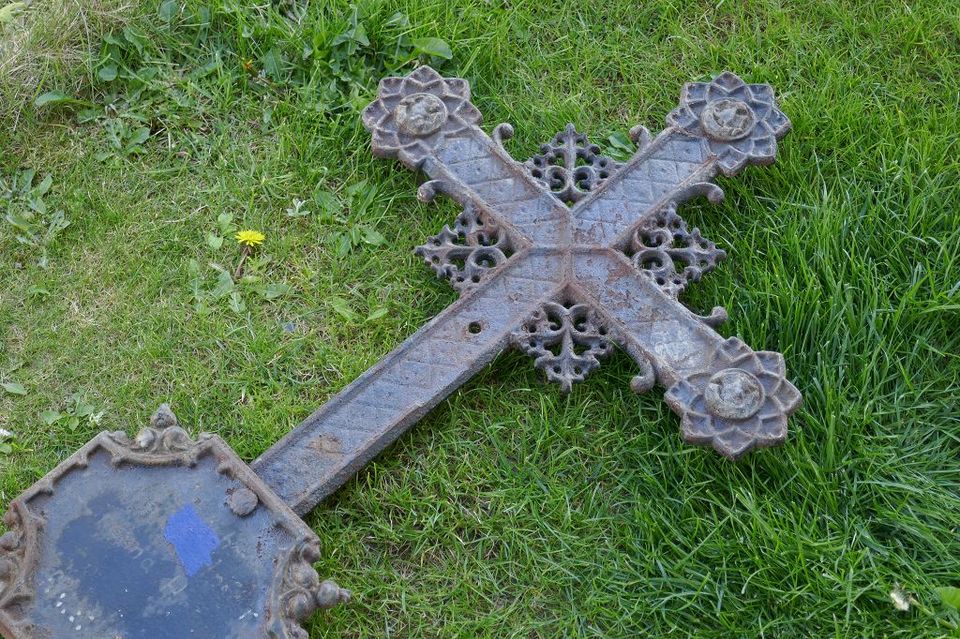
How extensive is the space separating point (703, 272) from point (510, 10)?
1.36m

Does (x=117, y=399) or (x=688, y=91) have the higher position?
(x=688, y=91)

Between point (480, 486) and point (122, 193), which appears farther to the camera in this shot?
point (122, 193)

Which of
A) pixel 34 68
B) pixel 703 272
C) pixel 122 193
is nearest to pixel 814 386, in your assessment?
pixel 703 272

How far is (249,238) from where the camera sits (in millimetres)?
3379

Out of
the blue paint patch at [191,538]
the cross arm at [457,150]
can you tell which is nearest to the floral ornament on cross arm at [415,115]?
the cross arm at [457,150]

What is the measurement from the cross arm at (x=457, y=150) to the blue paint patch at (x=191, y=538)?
1.28 m

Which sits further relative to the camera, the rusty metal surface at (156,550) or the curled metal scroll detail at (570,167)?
the curled metal scroll detail at (570,167)

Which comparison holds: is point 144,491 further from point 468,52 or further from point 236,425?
point 468,52

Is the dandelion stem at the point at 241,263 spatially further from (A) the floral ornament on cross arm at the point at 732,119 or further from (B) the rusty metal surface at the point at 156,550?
(A) the floral ornament on cross arm at the point at 732,119

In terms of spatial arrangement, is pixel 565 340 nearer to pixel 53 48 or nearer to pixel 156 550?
pixel 156 550

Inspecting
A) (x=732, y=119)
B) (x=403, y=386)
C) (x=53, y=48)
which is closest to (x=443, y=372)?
(x=403, y=386)

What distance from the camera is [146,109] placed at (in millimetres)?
3699

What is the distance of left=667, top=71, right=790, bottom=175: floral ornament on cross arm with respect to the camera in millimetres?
3236

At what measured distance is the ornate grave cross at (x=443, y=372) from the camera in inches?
98.3
